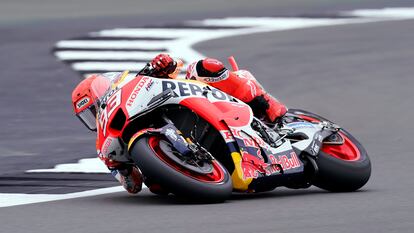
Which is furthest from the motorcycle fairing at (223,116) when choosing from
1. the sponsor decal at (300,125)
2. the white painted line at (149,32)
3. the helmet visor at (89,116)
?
the white painted line at (149,32)

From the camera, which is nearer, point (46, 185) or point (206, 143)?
point (206, 143)

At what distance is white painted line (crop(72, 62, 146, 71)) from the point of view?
1812 centimetres

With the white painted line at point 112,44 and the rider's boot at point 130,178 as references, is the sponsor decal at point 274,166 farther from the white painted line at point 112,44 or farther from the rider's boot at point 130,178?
the white painted line at point 112,44

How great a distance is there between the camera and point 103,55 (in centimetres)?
1923

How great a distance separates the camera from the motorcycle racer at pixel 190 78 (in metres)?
9.77

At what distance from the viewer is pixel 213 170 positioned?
9.27m

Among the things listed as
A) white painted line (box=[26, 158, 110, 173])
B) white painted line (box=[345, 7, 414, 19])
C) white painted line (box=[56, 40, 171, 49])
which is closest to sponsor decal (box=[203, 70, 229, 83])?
white painted line (box=[26, 158, 110, 173])

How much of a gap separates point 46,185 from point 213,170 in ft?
6.37

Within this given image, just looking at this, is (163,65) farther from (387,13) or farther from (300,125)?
(387,13)

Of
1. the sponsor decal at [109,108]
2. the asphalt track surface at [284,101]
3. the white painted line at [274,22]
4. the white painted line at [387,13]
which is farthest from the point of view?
the white painted line at [387,13]

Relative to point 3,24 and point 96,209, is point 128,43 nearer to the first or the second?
point 3,24

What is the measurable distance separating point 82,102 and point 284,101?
5.74 m

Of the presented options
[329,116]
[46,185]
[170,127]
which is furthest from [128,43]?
[170,127]

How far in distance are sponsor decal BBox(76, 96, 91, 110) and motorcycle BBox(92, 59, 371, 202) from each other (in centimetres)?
10
